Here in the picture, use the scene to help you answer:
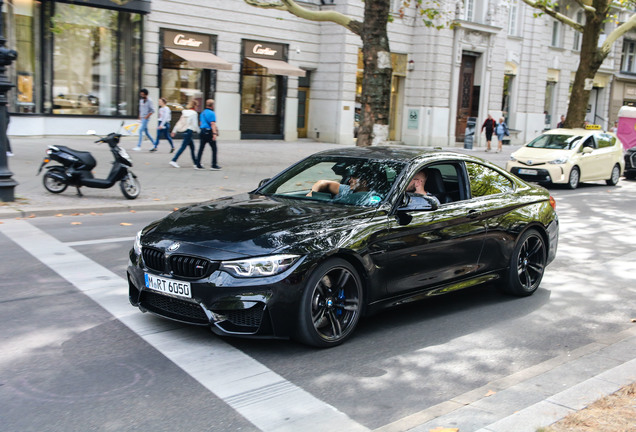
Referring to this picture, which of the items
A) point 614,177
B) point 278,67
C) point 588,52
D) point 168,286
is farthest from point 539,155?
point 168,286

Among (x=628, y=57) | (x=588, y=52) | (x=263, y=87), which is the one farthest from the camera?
(x=628, y=57)

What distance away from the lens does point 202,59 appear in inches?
1068

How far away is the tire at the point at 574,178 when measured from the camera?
19547 millimetres

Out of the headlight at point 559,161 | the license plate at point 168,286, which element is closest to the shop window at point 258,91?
the headlight at point 559,161

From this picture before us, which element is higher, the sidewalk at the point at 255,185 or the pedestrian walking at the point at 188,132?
the pedestrian walking at the point at 188,132

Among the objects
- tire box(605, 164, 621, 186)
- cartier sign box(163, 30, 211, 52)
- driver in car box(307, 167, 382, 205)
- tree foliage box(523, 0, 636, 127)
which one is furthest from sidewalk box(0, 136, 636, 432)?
tire box(605, 164, 621, 186)

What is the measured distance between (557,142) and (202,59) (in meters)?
13.4

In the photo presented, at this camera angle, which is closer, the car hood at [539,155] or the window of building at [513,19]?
the car hood at [539,155]

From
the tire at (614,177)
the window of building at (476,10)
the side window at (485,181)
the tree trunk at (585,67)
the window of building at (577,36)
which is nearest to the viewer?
the side window at (485,181)

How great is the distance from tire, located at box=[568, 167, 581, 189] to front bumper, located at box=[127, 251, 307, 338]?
16.0 m

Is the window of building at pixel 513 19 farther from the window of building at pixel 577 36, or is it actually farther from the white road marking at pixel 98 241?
the white road marking at pixel 98 241

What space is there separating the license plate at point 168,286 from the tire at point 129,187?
8.09m

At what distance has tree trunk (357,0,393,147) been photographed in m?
16.5

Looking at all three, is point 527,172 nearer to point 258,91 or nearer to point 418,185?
point 418,185
